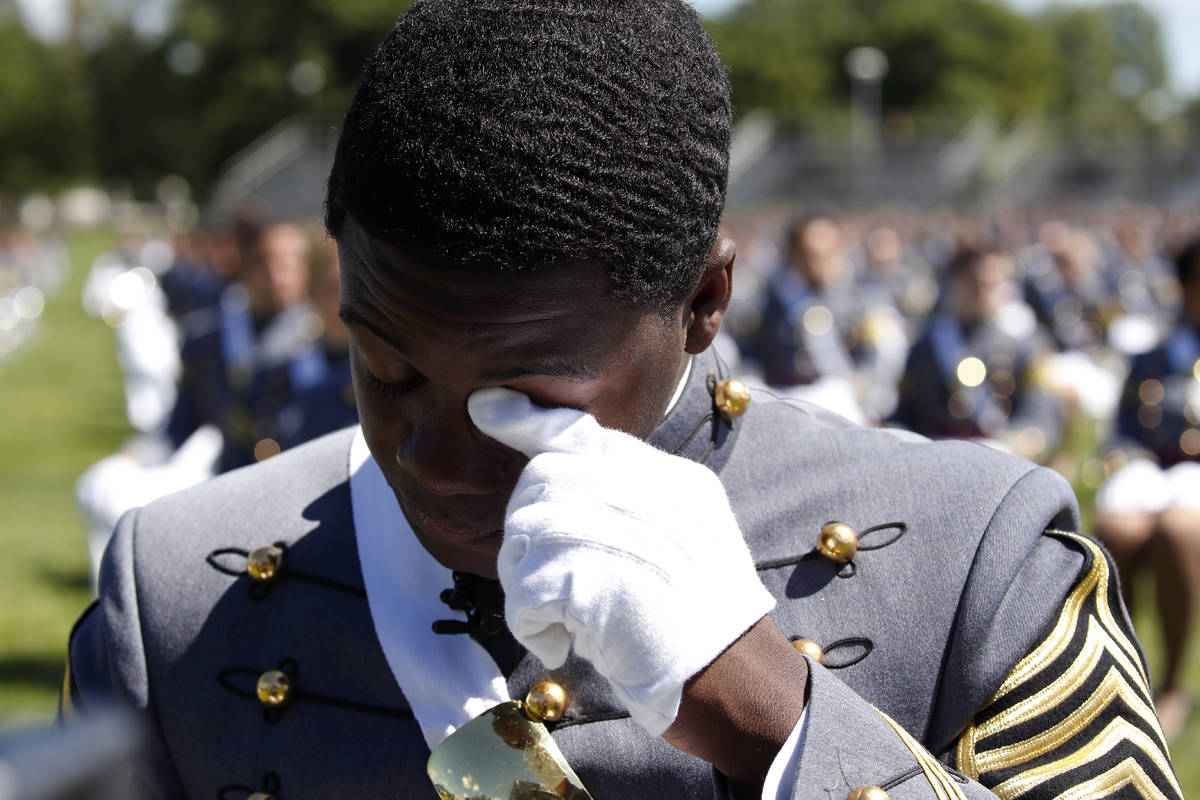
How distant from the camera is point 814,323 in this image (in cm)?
859

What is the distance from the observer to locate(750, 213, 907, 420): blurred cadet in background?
859cm

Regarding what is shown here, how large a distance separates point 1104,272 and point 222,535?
721 inches

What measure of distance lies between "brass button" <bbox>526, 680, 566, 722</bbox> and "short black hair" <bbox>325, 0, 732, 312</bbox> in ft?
1.49

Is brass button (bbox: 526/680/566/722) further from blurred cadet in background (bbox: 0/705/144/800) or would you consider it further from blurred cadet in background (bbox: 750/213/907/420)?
blurred cadet in background (bbox: 750/213/907/420)

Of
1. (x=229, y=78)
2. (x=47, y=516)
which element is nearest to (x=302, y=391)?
(x=47, y=516)

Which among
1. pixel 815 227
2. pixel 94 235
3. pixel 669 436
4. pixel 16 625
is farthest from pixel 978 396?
pixel 94 235

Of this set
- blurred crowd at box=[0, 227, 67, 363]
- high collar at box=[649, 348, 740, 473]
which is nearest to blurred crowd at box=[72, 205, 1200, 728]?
high collar at box=[649, 348, 740, 473]

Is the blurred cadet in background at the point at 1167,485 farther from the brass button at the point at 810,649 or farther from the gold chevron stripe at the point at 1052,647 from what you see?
the brass button at the point at 810,649

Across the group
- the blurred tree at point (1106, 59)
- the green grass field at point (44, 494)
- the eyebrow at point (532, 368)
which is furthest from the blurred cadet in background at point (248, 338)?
the blurred tree at point (1106, 59)

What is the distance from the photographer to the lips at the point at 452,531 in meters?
1.44

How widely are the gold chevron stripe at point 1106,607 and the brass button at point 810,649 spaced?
0.34 meters

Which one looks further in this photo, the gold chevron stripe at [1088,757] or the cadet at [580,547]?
the gold chevron stripe at [1088,757]

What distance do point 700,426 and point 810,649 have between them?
32cm

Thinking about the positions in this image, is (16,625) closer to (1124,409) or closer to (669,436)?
(1124,409)
